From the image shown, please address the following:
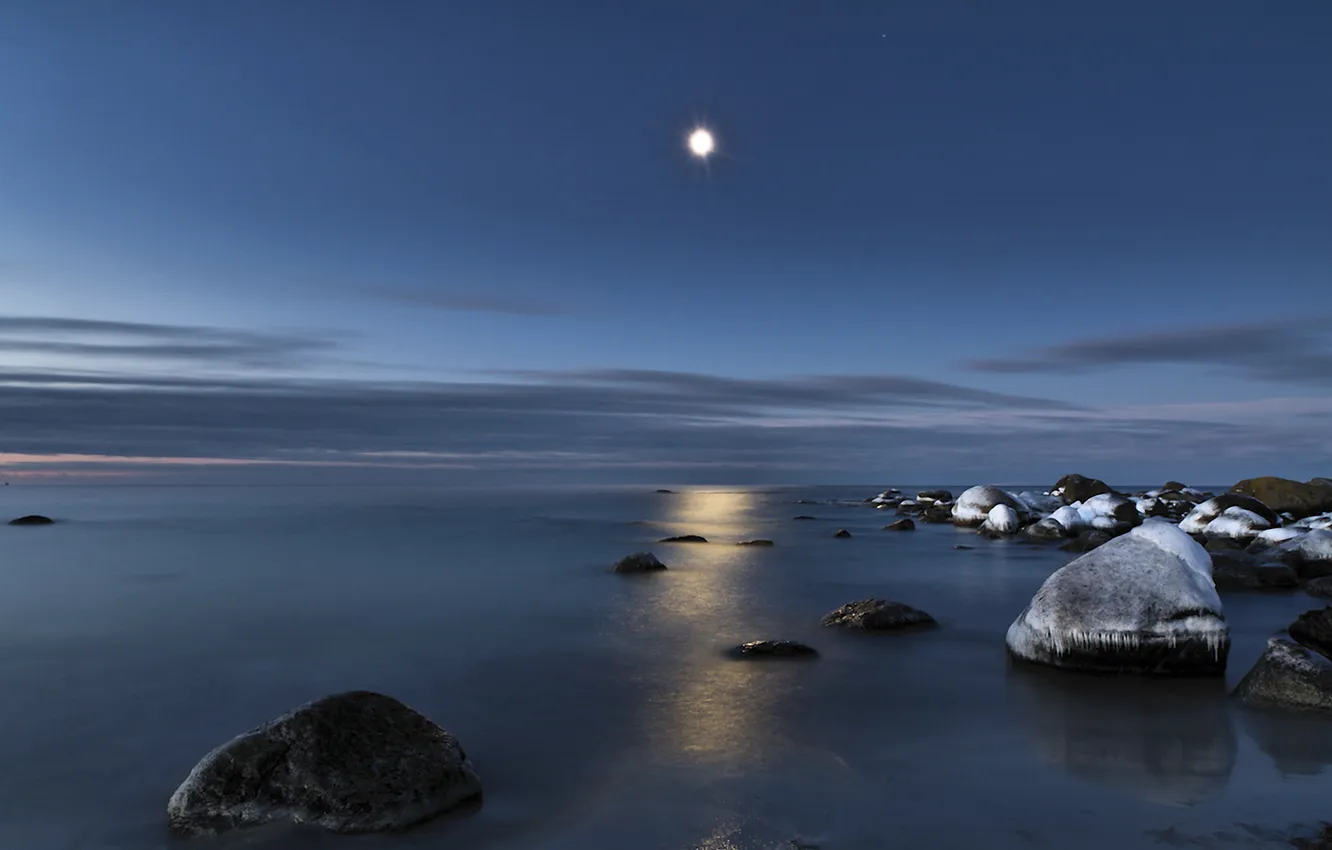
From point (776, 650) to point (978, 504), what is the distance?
36.3 metres

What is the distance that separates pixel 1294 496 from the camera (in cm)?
4162

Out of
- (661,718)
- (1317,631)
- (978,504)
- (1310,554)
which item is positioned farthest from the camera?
(978,504)

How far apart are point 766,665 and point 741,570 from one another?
13.5 metres

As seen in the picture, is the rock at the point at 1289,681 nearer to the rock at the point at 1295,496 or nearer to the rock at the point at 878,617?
the rock at the point at 878,617

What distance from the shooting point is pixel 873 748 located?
27.4 ft

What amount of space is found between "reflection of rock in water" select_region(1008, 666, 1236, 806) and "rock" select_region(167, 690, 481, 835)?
612 cm

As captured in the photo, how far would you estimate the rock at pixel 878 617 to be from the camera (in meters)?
14.9

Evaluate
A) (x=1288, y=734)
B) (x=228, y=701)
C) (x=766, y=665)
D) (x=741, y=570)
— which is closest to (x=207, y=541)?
(x=741, y=570)

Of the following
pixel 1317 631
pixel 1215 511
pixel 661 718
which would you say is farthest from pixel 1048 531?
pixel 661 718

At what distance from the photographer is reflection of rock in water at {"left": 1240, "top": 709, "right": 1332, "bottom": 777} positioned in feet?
24.6

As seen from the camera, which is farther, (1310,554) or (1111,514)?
(1111,514)

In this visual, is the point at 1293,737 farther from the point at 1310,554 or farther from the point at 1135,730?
the point at 1310,554

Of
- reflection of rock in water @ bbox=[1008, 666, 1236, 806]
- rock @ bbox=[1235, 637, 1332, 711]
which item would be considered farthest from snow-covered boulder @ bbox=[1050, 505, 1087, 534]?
rock @ bbox=[1235, 637, 1332, 711]

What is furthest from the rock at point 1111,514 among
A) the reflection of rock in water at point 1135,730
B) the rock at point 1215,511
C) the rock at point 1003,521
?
the reflection of rock in water at point 1135,730
